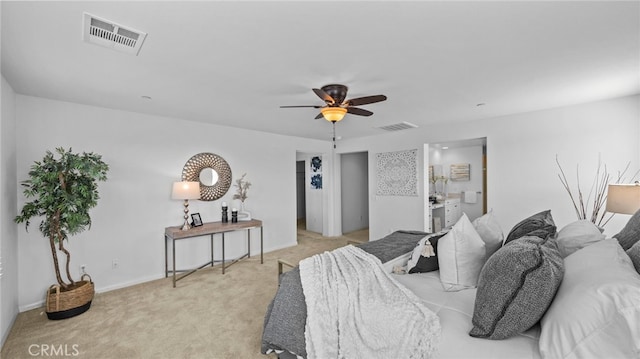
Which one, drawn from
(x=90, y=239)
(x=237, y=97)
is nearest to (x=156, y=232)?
(x=90, y=239)

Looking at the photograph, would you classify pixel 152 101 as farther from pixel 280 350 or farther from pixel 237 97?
pixel 280 350

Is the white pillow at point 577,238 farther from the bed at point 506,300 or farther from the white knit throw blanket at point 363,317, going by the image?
the white knit throw blanket at point 363,317

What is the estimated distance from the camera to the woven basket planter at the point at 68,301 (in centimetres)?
266

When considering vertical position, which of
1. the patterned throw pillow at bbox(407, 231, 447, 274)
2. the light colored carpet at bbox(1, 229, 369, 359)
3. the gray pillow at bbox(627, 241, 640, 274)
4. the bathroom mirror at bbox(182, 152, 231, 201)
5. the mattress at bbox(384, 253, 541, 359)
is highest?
the bathroom mirror at bbox(182, 152, 231, 201)

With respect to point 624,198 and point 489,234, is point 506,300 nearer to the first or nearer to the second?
point 489,234

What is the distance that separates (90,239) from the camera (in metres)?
3.33

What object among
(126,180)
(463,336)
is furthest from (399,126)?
(126,180)

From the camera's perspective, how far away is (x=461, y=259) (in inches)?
74.0

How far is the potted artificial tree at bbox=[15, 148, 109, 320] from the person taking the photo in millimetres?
2578

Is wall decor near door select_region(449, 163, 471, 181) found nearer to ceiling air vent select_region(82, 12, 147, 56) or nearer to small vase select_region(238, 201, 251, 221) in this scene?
small vase select_region(238, 201, 251, 221)

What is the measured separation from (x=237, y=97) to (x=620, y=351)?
3.27m

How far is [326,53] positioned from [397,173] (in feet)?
12.5
